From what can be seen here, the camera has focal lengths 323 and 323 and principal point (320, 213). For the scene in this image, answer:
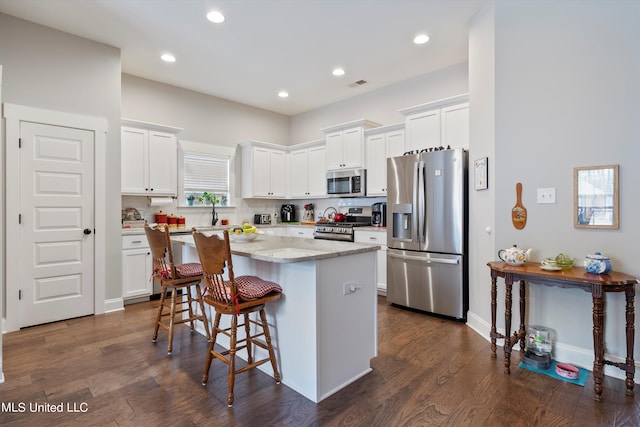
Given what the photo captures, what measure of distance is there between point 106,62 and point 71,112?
740mm

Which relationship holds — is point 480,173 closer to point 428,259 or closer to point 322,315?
point 428,259

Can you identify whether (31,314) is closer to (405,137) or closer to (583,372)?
(405,137)

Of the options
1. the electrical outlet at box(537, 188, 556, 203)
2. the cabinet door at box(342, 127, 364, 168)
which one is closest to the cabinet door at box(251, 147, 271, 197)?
the cabinet door at box(342, 127, 364, 168)

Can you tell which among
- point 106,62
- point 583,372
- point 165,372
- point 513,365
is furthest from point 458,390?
point 106,62

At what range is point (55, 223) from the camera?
3.50 m

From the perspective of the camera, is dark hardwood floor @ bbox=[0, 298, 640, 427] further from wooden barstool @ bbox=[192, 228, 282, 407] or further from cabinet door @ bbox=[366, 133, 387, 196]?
cabinet door @ bbox=[366, 133, 387, 196]

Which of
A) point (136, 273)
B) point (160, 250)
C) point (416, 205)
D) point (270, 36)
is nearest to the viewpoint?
point (160, 250)

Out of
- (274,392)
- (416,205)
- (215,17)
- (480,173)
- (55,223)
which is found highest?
(215,17)

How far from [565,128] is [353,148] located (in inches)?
117

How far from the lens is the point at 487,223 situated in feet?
10.0

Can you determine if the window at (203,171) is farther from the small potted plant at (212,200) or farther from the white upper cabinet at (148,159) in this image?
the white upper cabinet at (148,159)

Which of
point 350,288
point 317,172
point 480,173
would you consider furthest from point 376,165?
point 350,288

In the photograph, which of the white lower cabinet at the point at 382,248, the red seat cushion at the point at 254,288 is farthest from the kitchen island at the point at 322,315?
the white lower cabinet at the point at 382,248

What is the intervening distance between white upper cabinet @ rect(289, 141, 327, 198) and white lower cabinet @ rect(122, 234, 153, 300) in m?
2.82
